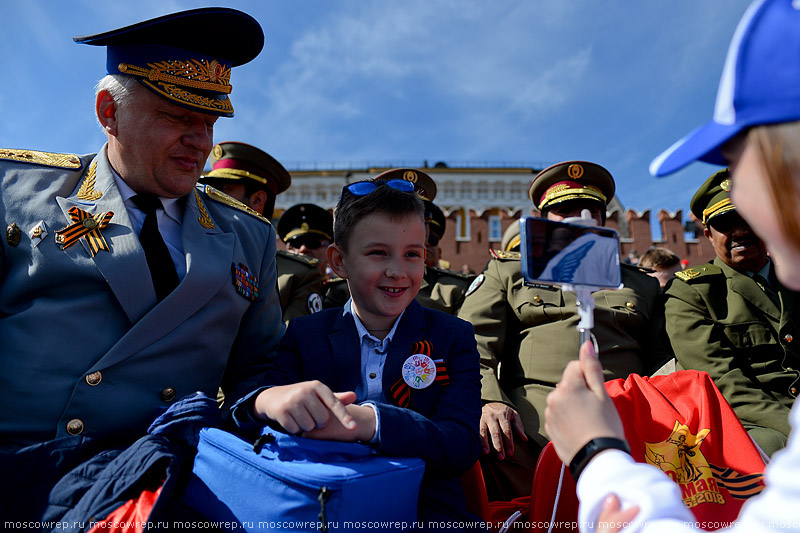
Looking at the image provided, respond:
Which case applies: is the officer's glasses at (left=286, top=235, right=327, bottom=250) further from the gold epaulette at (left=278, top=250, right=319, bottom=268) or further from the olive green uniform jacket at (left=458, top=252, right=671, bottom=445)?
the olive green uniform jacket at (left=458, top=252, right=671, bottom=445)

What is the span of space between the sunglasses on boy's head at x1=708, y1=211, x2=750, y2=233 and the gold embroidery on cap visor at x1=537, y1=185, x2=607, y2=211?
0.71 metres

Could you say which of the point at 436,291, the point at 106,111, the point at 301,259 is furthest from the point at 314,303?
the point at 106,111

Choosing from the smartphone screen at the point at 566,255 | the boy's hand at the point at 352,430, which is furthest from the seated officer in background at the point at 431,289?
the smartphone screen at the point at 566,255

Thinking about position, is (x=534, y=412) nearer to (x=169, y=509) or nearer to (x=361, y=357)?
(x=361, y=357)

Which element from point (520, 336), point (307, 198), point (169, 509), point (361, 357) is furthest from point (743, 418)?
point (307, 198)

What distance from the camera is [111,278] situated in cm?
176

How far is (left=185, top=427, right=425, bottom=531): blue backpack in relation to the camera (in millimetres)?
1234

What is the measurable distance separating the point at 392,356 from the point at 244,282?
707 millimetres

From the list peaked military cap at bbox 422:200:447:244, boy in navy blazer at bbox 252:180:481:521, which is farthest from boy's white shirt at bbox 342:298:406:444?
peaked military cap at bbox 422:200:447:244

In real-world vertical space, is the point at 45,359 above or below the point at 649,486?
above

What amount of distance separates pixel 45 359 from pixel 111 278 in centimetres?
32

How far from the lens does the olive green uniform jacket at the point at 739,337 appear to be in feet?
8.64

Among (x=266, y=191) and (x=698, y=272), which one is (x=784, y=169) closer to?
(x=698, y=272)

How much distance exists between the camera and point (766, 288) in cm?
303
